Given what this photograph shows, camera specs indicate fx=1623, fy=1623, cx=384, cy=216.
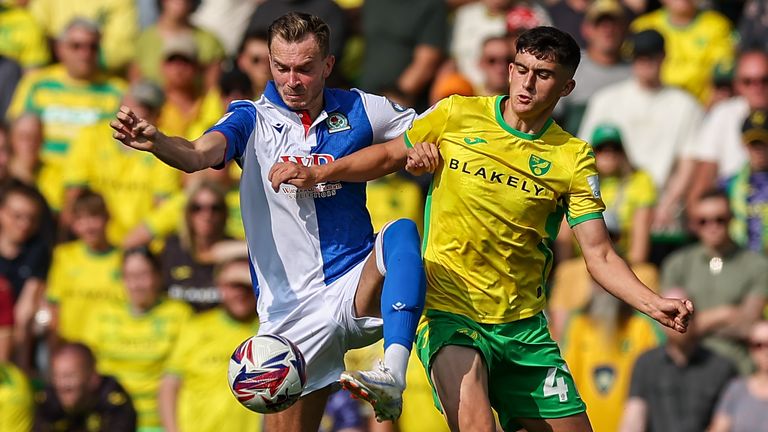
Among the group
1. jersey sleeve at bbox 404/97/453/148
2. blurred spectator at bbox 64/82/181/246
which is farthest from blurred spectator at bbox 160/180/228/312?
jersey sleeve at bbox 404/97/453/148

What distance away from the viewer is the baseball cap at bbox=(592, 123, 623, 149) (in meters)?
12.4

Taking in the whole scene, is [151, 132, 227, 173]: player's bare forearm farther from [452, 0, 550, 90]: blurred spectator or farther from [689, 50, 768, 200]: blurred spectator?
[452, 0, 550, 90]: blurred spectator

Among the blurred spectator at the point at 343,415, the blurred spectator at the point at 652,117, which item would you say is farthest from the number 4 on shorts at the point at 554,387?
the blurred spectator at the point at 652,117

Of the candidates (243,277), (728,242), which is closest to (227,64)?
(243,277)

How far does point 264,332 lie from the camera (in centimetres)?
820

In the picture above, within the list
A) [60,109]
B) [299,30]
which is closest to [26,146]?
[60,109]

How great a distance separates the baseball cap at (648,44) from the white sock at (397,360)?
20.5 ft

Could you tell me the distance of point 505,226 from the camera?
8.00 metres

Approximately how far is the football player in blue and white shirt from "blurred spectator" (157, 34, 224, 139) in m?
5.56

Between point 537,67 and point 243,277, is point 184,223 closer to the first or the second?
point 243,277

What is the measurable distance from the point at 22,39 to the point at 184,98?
210 cm

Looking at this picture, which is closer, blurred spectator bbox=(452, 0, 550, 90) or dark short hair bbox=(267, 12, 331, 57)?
dark short hair bbox=(267, 12, 331, 57)

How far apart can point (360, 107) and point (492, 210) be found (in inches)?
35.1

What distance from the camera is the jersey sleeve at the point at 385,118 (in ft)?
27.2
